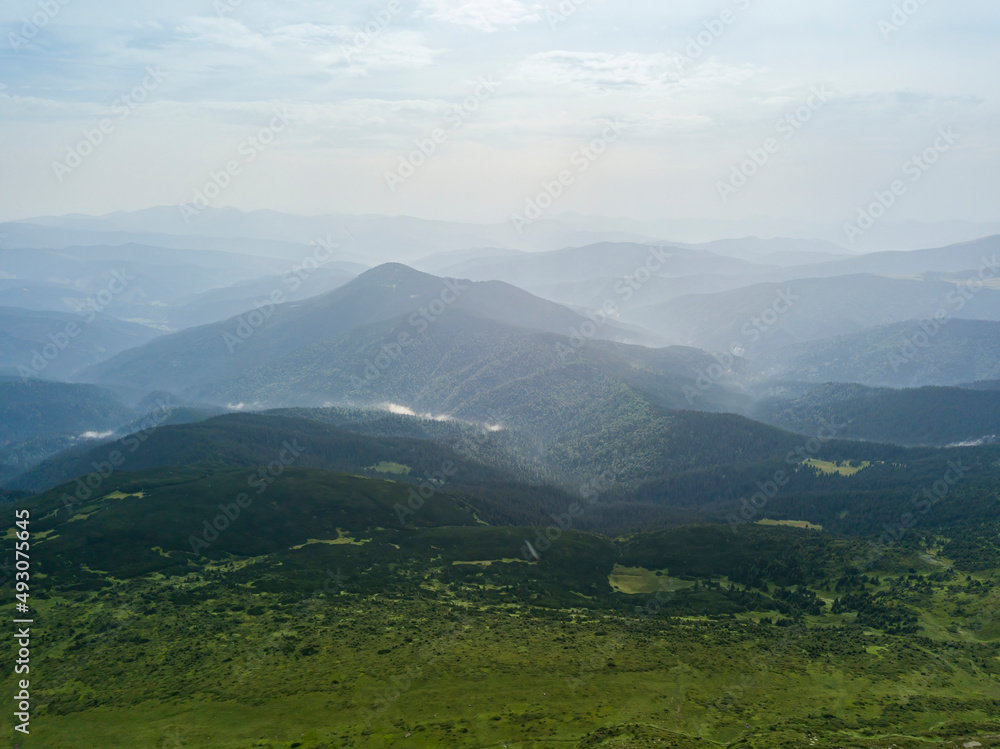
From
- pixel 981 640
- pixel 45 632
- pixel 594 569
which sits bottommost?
pixel 594 569

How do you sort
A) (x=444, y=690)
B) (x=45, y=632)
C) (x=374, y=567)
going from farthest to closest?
1. (x=374, y=567)
2. (x=45, y=632)
3. (x=444, y=690)

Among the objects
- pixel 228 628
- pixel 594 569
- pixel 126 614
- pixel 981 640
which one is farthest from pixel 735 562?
pixel 126 614

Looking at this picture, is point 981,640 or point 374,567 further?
point 374,567

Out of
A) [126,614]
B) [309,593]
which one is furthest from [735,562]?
[126,614]

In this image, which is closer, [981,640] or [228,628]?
[228,628]

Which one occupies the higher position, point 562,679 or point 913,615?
point 562,679

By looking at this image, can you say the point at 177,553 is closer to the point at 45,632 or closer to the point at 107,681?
the point at 45,632

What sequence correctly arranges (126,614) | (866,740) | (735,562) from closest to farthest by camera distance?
(866,740) → (126,614) → (735,562)

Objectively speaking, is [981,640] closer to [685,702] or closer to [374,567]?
[685,702]

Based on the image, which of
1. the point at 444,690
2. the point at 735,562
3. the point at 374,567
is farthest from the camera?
the point at 735,562
